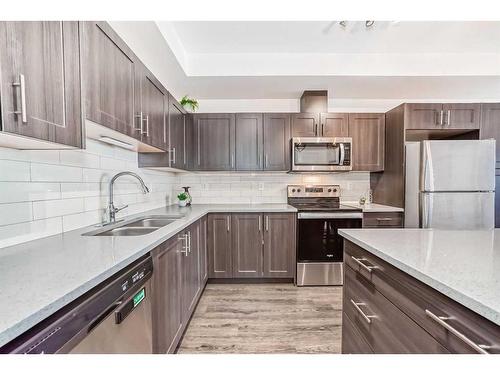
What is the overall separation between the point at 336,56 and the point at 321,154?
1077 mm

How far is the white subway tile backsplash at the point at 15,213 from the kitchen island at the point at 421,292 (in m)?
1.65

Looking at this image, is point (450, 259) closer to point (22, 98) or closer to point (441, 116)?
point (22, 98)

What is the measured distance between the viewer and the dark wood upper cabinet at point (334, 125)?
2990mm

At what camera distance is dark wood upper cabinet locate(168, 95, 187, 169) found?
7.57 feet

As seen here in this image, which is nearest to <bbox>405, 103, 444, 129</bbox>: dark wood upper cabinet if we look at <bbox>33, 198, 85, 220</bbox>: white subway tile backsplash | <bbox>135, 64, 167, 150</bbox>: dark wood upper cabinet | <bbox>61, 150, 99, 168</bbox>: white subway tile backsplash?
<bbox>135, 64, 167, 150</bbox>: dark wood upper cabinet

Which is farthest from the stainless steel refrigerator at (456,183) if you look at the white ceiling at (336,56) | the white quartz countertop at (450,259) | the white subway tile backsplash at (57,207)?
the white subway tile backsplash at (57,207)

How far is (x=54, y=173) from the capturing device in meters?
1.33

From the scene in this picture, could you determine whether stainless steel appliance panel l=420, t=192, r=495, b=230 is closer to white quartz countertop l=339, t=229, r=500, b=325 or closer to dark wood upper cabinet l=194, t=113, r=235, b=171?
white quartz countertop l=339, t=229, r=500, b=325

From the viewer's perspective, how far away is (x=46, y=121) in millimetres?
854

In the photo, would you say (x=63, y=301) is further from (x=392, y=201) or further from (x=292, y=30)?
(x=392, y=201)

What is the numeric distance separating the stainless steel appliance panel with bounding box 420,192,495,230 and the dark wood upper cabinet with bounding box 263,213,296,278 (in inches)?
55.8
